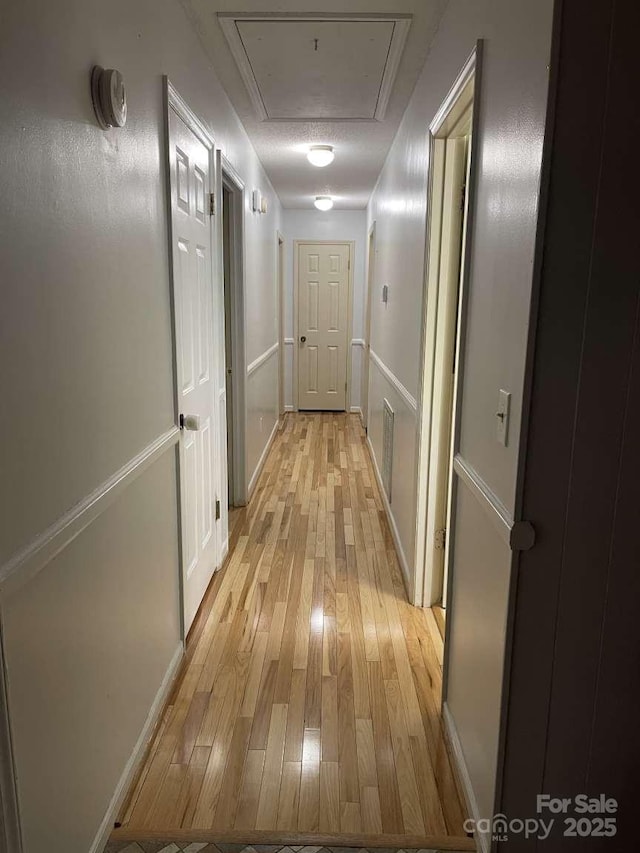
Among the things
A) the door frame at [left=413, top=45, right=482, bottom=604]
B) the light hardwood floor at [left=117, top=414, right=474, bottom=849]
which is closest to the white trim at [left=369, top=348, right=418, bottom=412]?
the door frame at [left=413, top=45, right=482, bottom=604]

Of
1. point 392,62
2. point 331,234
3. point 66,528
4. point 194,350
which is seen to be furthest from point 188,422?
point 331,234

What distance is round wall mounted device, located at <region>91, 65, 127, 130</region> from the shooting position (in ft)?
4.67

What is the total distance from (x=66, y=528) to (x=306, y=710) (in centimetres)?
123

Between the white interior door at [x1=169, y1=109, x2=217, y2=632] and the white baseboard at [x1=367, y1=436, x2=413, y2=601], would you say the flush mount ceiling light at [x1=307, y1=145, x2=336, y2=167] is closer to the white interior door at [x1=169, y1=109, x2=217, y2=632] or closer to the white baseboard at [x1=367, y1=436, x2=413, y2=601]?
the white interior door at [x1=169, y1=109, x2=217, y2=632]

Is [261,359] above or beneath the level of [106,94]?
beneath

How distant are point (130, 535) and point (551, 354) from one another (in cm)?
121

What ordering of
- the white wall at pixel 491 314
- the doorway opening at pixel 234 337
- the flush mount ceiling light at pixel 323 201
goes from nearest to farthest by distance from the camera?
the white wall at pixel 491 314 < the doorway opening at pixel 234 337 < the flush mount ceiling light at pixel 323 201

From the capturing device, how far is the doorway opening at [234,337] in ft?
12.4

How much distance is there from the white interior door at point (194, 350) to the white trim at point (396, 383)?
962 millimetres

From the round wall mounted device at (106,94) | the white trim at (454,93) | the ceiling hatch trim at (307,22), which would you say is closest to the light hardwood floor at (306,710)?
the round wall mounted device at (106,94)

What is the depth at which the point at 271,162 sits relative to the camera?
4680 millimetres

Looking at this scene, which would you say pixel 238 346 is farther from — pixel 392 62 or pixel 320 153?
pixel 392 62

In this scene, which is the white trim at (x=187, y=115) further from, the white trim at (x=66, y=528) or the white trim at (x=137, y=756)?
the white trim at (x=137, y=756)

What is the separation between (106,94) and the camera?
1434 millimetres
